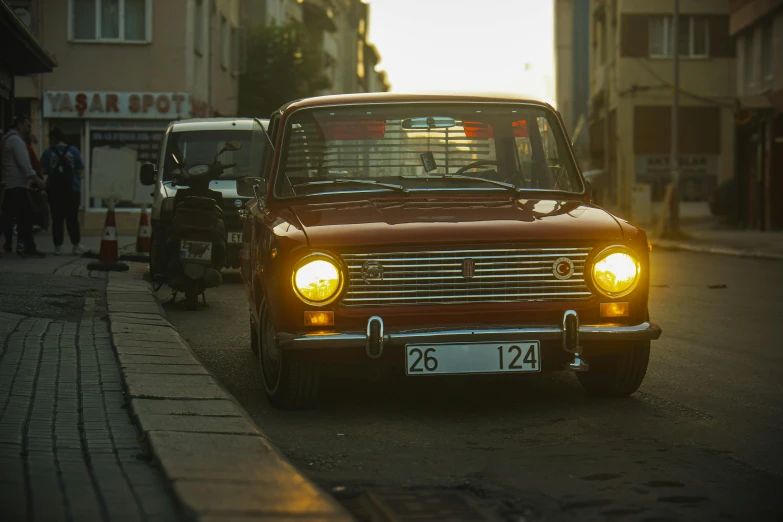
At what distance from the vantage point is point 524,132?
7633mm

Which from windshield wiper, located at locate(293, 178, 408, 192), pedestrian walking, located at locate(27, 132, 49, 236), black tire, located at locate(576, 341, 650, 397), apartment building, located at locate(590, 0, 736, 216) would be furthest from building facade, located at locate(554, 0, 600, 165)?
black tire, located at locate(576, 341, 650, 397)

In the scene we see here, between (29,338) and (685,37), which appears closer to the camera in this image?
(29,338)

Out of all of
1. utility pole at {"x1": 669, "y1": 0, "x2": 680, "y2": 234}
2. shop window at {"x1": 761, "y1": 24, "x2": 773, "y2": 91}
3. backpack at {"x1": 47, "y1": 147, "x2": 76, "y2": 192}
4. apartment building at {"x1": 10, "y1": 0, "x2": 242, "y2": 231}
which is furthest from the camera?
shop window at {"x1": 761, "y1": 24, "x2": 773, "y2": 91}

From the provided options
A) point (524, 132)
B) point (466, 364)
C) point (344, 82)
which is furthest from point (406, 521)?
point (344, 82)

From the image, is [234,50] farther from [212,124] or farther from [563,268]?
[563,268]

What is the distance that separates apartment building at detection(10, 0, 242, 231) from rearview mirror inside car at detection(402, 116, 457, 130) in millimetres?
26148

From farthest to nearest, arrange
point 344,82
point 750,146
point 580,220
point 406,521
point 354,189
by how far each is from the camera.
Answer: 1. point 344,82
2. point 750,146
3. point 354,189
4. point 580,220
5. point 406,521

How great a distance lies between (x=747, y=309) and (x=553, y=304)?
6476 millimetres

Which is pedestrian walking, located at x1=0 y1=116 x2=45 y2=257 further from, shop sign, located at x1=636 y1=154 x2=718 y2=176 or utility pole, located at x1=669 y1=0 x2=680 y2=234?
shop sign, located at x1=636 y1=154 x2=718 y2=176

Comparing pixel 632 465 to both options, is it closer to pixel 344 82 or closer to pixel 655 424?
pixel 655 424

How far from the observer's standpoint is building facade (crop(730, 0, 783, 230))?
110 feet

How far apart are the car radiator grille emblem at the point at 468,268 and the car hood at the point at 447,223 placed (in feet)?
0.35

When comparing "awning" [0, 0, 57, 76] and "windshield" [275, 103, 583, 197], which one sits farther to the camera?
"awning" [0, 0, 57, 76]

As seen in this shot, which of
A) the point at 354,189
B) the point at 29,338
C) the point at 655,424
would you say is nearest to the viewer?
the point at 655,424
